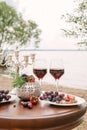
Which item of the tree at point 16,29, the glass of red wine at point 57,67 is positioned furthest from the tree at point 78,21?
the tree at point 16,29

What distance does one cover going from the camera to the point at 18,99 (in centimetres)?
267

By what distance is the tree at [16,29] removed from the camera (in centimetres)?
2266

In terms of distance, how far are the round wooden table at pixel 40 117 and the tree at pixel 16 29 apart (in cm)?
2051

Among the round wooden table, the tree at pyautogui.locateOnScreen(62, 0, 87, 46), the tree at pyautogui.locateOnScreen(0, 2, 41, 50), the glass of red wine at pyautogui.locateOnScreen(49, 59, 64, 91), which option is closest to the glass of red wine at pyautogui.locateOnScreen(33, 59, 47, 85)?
the glass of red wine at pyautogui.locateOnScreen(49, 59, 64, 91)

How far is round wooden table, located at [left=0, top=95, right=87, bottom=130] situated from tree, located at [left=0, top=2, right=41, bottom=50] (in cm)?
2051

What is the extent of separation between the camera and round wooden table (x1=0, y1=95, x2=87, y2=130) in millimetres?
2086

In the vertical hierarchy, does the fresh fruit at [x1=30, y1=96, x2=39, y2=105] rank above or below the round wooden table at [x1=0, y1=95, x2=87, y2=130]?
above

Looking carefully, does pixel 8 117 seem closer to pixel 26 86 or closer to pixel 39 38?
pixel 26 86

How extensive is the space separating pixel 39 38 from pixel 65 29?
15.7 m

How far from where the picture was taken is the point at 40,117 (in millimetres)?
2117

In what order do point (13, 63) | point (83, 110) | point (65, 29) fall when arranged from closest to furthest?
point (83, 110) < point (13, 63) < point (65, 29)

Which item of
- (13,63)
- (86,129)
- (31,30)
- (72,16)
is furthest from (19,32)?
(13,63)

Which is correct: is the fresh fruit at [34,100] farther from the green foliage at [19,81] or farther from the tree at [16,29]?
the tree at [16,29]

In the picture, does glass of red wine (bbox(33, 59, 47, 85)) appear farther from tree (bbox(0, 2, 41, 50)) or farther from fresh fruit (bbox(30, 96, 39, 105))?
tree (bbox(0, 2, 41, 50))
